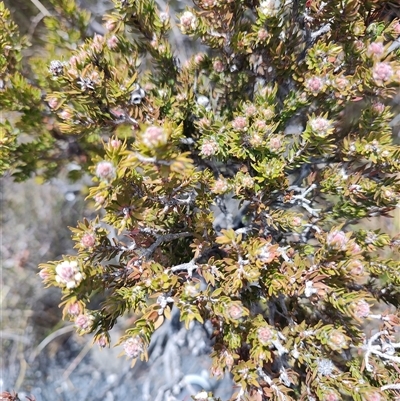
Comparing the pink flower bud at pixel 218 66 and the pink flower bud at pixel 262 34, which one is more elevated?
the pink flower bud at pixel 262 34

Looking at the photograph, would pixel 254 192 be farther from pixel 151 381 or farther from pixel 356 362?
pixel 151 381

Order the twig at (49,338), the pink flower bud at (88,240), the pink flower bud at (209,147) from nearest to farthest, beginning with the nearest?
the pink flower bud at (88,240), the pink flower bud at (209,147), the twig at (49,338)

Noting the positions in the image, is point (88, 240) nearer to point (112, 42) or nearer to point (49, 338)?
point (112, 42)

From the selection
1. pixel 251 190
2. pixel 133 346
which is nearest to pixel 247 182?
pixel 251 190

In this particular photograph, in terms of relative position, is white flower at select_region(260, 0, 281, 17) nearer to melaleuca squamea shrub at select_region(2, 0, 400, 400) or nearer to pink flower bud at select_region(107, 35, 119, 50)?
melaleuca squamea shrub at select_region(2, 0, 400, 400)

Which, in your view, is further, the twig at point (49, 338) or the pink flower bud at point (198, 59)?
the twig at point (49, 338)

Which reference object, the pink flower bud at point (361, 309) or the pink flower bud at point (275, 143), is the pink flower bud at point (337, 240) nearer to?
the pink flower bud at point (361, 309)

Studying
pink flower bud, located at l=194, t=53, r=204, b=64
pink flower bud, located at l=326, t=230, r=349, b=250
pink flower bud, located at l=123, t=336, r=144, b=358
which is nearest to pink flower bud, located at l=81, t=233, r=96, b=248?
pink flower bud, located at l=123, t=336, r=144, b=358

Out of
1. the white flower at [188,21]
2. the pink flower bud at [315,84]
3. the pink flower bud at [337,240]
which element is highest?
the white flower at [188,21]

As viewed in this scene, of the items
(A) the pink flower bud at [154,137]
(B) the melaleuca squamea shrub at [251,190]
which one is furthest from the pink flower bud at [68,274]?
(A) the pink flower bud at [154,137]

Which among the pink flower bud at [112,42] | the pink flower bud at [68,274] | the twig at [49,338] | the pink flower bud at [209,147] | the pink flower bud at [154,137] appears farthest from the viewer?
the twig at [49,338]
